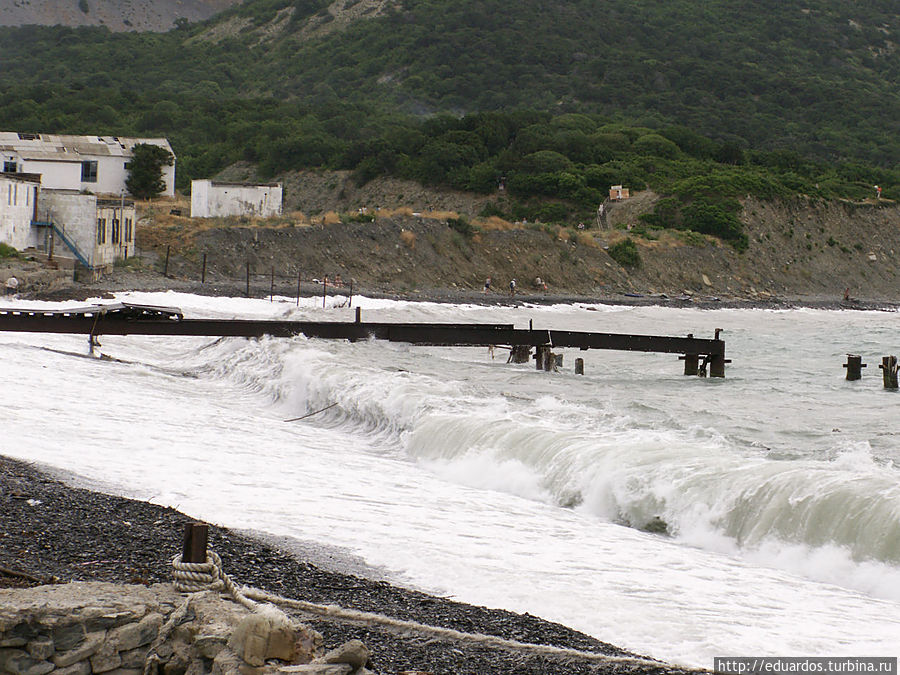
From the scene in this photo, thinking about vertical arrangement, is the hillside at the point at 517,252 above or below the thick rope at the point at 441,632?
above

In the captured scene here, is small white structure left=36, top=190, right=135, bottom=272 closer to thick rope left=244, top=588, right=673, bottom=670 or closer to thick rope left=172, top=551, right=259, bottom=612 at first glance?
thick rope left=244, top=588, right=673, bottom=670

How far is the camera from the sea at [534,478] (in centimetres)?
855

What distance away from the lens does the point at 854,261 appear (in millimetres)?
80375

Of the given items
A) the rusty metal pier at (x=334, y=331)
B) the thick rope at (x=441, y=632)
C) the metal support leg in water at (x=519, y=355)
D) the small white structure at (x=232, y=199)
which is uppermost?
the small white structure at (x=232, y=199)

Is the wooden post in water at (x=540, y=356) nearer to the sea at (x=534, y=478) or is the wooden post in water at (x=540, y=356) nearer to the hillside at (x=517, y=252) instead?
the sea at (x=534, y=478)

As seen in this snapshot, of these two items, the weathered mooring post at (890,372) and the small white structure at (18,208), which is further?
the small white structure at (18,208)

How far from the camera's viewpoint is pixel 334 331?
26172mm

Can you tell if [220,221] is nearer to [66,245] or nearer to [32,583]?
[66,245]

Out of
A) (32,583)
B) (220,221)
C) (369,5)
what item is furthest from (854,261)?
(369,5)

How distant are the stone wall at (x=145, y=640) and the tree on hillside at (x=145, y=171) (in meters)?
59.2

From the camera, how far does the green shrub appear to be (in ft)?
225

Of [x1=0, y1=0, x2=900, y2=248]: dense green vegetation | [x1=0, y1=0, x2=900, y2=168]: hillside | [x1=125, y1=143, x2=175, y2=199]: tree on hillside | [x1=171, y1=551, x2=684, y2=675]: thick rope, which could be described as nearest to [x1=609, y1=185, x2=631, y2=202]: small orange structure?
[x1=0, y1=0, x2=900, y2=248]: dense green vegetation

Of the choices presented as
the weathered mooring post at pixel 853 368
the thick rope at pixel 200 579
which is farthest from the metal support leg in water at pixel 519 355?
the thick rope at pixel 200 579

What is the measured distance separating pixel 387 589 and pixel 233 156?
86.2 m
